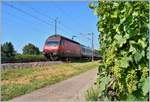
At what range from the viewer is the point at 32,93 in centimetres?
1316

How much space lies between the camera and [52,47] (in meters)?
48.4

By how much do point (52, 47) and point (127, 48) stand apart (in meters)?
43.9

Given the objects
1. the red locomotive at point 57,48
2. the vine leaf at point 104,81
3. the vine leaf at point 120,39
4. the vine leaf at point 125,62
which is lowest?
the vine leaf at point 104,81

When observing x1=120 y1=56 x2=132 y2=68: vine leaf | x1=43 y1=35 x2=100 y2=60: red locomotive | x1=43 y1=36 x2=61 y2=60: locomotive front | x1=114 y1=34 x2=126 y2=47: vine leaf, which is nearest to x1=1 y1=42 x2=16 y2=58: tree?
x1=43 y1=35 x2=100 y2=60: red locomotive

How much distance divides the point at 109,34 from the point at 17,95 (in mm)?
7932

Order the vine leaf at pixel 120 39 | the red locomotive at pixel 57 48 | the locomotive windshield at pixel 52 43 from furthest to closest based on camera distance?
the locomotive windshield at pixel 52 43
the red locomotive at pixel 57 48
the vine leaf at pixel 120 39

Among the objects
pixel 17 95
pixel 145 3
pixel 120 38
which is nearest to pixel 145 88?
pixel 120 38

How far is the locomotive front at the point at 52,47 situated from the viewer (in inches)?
1892

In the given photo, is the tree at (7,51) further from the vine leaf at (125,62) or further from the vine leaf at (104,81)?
the vine leaf at (125,62)

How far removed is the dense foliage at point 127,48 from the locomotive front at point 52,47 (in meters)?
42.8

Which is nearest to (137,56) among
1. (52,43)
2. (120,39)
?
(120,39)

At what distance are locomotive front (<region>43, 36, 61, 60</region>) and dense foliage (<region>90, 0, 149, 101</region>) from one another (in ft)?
141

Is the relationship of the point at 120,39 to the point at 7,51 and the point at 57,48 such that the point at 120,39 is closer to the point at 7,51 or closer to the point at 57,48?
the point at 57,48

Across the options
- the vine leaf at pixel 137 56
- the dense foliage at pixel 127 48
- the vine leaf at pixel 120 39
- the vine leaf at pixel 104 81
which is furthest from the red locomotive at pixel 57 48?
the vine leaf at pixel 137 56
